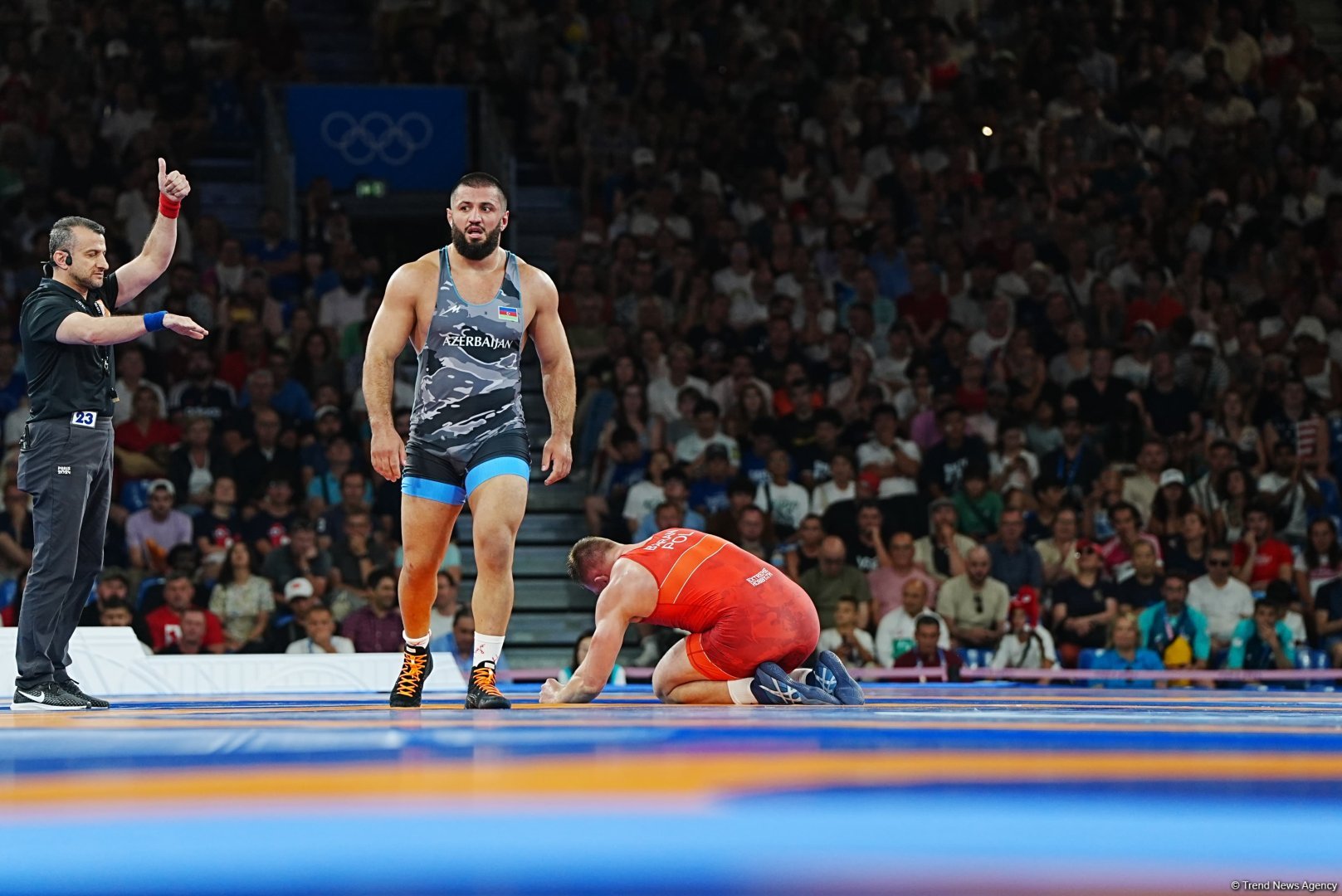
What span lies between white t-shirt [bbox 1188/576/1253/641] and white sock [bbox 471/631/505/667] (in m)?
5.79

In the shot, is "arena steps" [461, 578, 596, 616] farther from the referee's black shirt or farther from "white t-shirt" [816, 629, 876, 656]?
the referee's black shirt

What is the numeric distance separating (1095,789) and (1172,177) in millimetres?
12386

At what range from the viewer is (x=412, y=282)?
5.43 meters

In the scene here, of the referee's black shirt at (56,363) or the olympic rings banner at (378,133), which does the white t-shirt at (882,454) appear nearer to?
the olympic rings banner at (378,133)

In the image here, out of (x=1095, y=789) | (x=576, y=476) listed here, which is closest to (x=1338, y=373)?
(x=576, y=476)

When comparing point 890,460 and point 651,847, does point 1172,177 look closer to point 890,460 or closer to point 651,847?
point 890,460

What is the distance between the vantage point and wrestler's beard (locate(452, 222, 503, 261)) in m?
5.41

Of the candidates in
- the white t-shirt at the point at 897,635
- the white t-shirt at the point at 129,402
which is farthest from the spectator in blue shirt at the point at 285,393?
the white t-shirt at the point at 897,635

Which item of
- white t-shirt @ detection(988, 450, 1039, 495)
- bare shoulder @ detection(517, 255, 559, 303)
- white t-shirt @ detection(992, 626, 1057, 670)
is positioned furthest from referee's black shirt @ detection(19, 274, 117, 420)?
white t-shirt @ detection(988, 450, 1039, 495)

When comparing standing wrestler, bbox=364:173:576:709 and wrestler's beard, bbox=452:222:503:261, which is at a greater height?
wrestler's beard, bbox=452:222:503:261

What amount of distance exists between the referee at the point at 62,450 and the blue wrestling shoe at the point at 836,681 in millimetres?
2241

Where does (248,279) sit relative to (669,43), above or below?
below

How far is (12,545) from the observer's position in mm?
9594

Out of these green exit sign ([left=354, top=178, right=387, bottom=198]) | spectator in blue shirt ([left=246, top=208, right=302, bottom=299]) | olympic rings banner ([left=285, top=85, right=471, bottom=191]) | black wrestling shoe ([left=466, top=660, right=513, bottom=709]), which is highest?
olympic rings banner ([left=285, top=85, right=471, bottom=191])
